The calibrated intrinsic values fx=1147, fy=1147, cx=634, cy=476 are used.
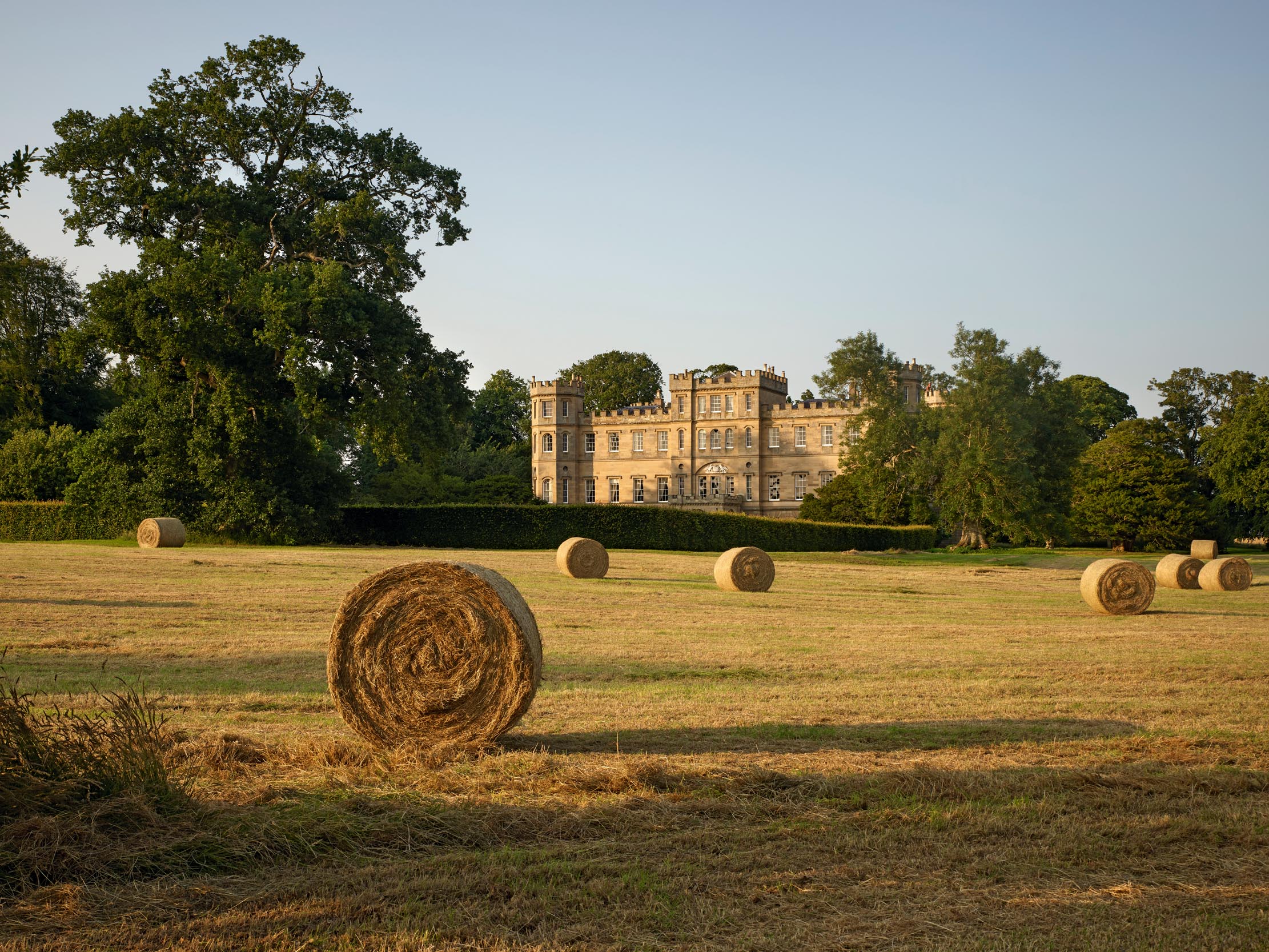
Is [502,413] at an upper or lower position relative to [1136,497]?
upper

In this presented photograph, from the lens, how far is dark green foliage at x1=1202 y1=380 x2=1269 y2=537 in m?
53.9

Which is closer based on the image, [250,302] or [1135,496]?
[250,302]

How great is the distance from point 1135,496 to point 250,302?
133 feet

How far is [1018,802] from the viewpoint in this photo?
252 inches

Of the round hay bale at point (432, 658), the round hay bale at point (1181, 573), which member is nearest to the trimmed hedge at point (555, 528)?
the round hay bale at point (1181, 573)

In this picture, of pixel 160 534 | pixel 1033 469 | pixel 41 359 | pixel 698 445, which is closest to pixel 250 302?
pixel 160 534

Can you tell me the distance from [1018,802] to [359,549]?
2815 centimetres

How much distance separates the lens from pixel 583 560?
25.5m

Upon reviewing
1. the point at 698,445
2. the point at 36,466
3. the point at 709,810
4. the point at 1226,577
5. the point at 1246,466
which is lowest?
the point at 709,810

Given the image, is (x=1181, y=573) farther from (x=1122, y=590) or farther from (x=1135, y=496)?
(x=1135, y=496)

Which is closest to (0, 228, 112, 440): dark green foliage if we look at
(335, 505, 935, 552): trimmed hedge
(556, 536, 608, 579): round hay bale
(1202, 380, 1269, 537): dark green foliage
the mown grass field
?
(335, 505, 935, 552): trimmed hedge

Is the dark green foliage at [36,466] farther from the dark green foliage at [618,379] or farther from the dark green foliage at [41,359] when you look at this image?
the dark green foliage at [618,379]

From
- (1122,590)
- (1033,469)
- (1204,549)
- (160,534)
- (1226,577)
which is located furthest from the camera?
(1033,469)

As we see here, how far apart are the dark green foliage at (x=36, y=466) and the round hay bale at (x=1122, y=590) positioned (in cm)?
3449
